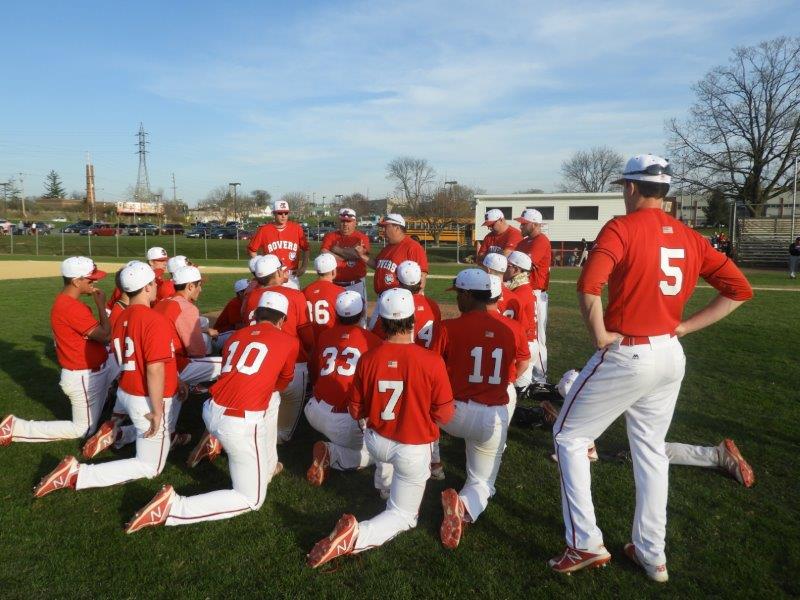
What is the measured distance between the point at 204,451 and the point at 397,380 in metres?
2.33

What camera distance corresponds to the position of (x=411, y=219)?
54.1m

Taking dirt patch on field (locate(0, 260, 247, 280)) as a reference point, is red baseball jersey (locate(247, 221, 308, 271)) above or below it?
above

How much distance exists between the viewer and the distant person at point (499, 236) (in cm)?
776

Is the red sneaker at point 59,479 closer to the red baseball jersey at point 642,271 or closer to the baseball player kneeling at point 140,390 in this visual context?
the baseball player kneeling at point 140,390

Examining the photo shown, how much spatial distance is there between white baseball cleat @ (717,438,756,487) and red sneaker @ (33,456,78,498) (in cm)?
528

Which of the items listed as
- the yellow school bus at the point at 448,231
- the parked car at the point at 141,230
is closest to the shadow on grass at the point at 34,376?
the yellow school bus at the point at 448,231

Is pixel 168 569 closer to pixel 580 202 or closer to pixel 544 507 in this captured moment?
pixel 544 507

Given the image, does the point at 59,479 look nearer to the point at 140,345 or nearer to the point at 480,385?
the point at 140,345

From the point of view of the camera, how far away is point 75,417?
5.47 metres

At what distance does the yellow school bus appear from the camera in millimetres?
48750

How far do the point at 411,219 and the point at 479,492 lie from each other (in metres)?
50.9

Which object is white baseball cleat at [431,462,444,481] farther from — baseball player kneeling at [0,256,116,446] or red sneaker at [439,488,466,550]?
baseball player kneeling at [0,256,116,446]

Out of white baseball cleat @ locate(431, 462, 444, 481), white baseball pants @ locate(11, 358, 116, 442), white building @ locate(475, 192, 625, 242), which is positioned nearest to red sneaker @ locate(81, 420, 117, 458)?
white baseball pants @ locate(11, 358, 116, 442)

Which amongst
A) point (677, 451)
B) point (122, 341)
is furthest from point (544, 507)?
point (122, 341)
